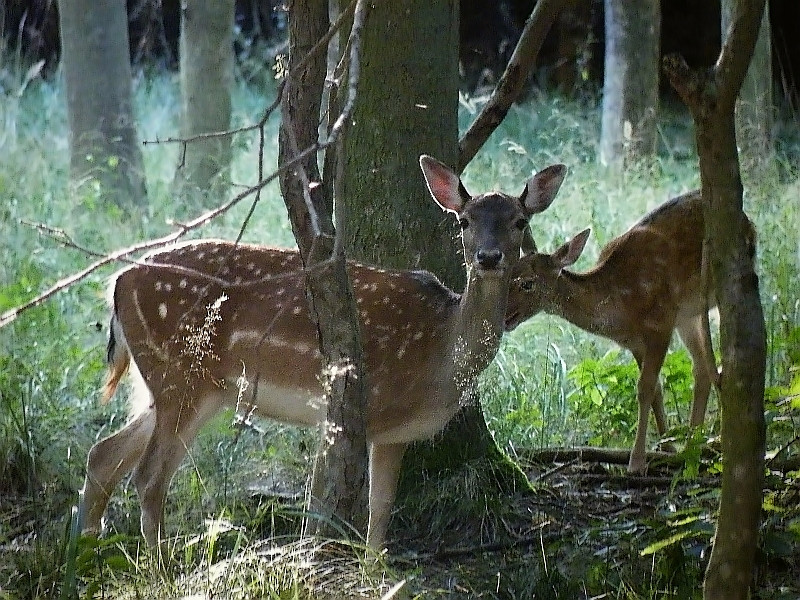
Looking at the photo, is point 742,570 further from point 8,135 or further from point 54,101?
point 54,101

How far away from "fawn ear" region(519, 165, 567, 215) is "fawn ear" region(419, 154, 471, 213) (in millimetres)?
255

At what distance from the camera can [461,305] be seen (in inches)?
192

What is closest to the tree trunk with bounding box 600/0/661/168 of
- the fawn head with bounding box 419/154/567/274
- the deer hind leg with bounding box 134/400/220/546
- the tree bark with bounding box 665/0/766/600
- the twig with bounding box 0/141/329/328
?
the fawn head with bounding box 419/154/567/274

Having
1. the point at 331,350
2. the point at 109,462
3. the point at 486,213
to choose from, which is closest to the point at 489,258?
the point at 486,213

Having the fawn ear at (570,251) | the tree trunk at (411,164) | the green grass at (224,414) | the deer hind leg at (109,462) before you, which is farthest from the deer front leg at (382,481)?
the fawn ear at (570,251)

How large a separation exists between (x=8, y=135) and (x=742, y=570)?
7.83 m

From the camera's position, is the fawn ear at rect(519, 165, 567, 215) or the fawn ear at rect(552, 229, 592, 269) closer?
the fawn ear at rect(519, 165, 567, 215)

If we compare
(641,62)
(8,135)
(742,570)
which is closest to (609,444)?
(742,570)

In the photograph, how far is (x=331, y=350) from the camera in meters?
3.70

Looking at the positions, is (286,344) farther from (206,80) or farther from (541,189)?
(206,80)

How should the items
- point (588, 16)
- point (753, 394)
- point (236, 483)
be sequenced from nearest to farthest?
1. point (753, 394)
2. point (236, 483)
3. point (588, 16)

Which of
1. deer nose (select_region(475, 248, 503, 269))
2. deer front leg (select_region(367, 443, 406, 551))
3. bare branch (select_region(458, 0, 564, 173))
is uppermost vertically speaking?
bare branch (select_region(458, 0, 564, 173))

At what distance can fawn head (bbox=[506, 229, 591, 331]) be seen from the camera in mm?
5992

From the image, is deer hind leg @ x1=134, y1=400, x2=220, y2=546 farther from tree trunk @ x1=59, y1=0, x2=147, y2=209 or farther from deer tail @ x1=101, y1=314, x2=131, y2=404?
tree trunk @ x1=59, y1=0, x2=147, y2=209
